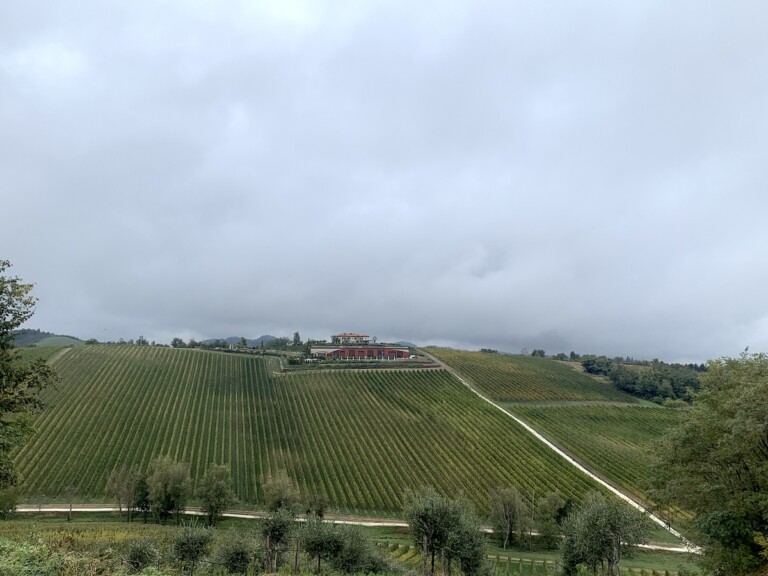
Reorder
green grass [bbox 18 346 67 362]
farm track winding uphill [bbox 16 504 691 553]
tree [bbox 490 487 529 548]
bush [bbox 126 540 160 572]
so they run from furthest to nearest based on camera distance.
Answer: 1. green grass [bbox 18 346 67 362]
2. farm track winding uphill [bbox 16 504 691 553]
3. tree [bbox 490 487 529 548]
4. bush [bbox 126 540 160 572]

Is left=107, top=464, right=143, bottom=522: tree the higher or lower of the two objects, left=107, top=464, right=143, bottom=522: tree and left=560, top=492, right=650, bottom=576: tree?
the lower

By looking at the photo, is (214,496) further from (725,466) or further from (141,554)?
(725,466)

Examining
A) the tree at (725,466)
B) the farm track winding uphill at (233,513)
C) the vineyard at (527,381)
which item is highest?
the tree at (725,466)

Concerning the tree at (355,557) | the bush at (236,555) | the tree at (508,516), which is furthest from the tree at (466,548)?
the tree at (508,516)

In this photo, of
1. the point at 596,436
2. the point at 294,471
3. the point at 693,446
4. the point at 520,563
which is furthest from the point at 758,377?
the point at 596,436

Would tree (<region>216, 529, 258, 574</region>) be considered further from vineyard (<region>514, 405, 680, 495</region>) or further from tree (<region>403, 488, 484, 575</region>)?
vineyard (<region>514, 405, 680, 495</region>)

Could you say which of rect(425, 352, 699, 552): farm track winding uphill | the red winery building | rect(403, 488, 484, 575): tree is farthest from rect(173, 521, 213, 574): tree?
the red winery building

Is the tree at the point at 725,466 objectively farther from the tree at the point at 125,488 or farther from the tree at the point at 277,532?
the tree at the point at 125,488
